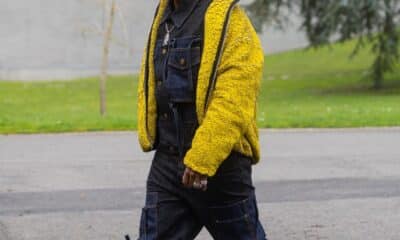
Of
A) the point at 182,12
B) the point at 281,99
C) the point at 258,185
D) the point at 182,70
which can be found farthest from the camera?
the point at 281,99

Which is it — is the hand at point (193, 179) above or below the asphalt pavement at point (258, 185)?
above

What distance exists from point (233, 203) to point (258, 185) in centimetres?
517

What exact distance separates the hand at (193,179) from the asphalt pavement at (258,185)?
3.04 metres

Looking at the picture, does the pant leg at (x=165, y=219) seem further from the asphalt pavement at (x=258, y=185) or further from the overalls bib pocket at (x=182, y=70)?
the asphalt pavement at (x=258, y=185)

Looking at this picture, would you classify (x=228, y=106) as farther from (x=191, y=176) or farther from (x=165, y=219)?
(x=165, y=219)

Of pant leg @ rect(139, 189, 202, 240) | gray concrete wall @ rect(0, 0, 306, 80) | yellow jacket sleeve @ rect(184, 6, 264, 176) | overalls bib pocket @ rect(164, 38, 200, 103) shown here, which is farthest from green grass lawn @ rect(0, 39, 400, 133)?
yellow jacket sleeve @ rect(184, 6, 264, 176)

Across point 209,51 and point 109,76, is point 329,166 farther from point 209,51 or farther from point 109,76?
point 109,76

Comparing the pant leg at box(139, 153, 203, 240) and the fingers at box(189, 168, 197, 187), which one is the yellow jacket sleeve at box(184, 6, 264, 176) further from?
the pant leg at box(139, 153, 203, 240)

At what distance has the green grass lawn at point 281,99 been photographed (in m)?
14.5

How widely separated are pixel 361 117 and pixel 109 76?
836 inches

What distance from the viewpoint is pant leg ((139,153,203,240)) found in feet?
13.4

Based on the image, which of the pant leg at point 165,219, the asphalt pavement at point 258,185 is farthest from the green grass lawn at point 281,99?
the pant leg at point 165,219

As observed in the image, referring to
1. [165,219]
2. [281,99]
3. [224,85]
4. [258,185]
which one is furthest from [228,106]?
[281,99]

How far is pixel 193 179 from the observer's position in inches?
153
